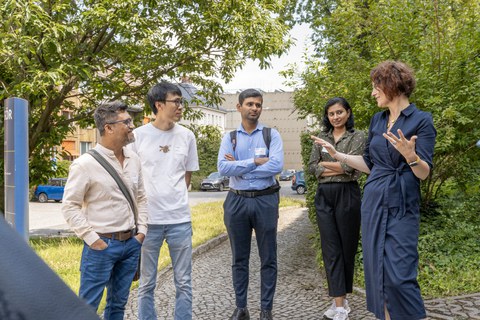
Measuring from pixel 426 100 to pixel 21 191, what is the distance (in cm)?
500

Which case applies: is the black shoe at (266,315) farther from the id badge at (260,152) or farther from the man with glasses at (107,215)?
the man with glasses at (107,215)

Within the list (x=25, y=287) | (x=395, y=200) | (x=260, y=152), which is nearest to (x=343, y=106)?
(x=260, y=152)

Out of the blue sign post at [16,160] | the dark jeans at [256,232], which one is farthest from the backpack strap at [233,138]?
the blue sign post at [16,160]

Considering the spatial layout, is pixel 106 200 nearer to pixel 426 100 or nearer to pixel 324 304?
pixel 324 304

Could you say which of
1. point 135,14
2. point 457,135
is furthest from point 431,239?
point 135,14

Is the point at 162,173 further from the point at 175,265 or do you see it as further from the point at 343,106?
the point at 343,106

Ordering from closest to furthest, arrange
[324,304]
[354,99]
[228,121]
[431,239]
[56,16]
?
[324,304] → [431,239] → [354,99] → [56,16] → [228,121]

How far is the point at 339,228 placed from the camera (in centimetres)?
508

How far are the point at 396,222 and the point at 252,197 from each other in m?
1.60

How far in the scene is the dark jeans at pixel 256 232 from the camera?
5.02m

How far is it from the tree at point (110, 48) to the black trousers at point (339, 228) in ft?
16.3

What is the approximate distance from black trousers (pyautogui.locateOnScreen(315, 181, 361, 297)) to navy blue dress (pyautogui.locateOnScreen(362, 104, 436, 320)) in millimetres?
1076

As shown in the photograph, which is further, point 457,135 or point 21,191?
point 457,135

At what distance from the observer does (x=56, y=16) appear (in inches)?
364
